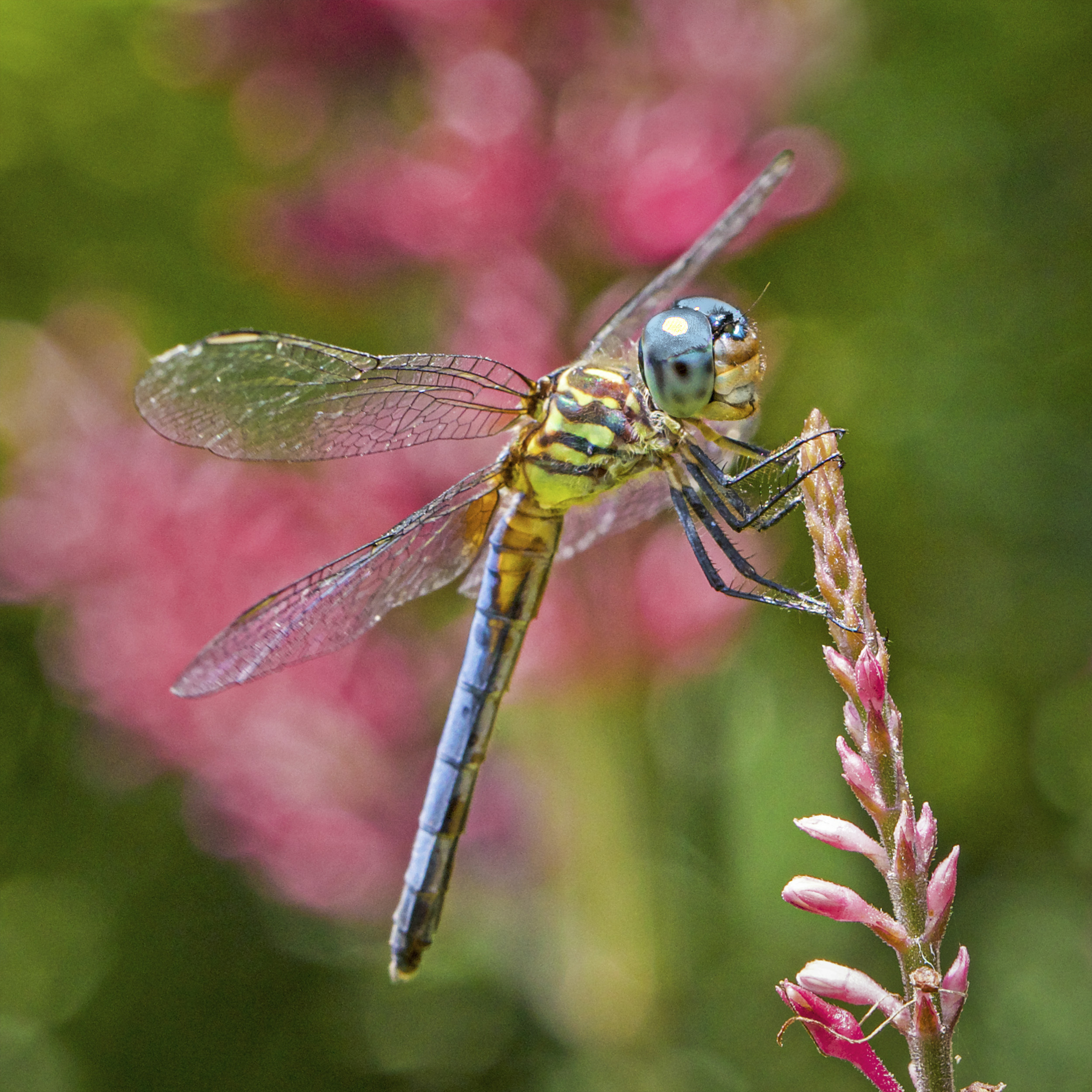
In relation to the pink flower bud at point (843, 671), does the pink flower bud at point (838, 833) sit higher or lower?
lower

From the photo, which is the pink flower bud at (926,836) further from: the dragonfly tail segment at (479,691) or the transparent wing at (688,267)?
the transparent wing at (688,267)

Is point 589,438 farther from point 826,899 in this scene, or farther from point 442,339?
point 826,899

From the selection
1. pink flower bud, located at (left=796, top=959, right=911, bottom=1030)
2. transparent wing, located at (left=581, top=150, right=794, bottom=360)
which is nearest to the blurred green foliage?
transparent wing, located at (left=581, top=150, right=794, bottom=360)

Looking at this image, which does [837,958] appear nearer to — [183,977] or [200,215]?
[183,977]

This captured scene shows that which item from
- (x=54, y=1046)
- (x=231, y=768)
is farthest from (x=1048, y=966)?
(x=54, y=1046)

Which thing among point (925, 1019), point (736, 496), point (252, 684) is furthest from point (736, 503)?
point (252, 684)

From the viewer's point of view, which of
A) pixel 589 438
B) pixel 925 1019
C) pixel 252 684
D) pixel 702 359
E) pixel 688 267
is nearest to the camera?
pixel 925 1019

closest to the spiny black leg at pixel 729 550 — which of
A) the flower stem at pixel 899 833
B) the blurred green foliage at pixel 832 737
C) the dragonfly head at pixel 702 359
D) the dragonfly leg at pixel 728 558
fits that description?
the dragonfly leg at pixel 728 558

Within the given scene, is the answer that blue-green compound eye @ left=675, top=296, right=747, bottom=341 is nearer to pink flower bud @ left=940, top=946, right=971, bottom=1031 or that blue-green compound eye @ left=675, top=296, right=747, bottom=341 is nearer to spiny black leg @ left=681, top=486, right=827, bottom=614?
spiny black leg @ left=681, top=486, right=827, bottom=614
